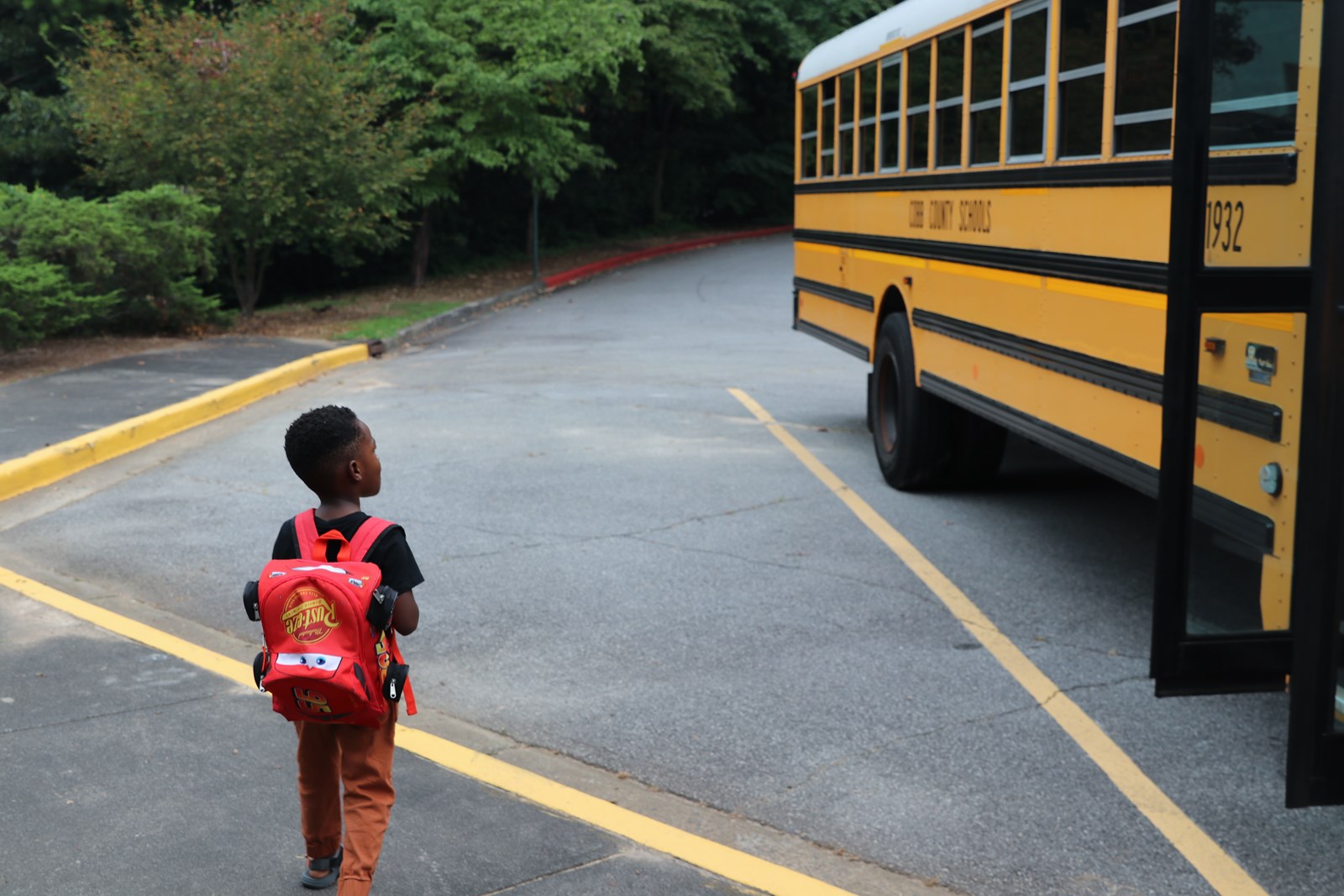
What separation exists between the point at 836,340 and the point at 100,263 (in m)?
7.52

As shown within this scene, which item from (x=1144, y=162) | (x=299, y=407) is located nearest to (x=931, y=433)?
(x=1144, y=162)

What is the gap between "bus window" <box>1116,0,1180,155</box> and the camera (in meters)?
5.14

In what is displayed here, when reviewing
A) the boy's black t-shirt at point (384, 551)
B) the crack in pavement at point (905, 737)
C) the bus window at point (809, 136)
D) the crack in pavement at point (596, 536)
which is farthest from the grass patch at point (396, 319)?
the boy's black t-shirt at point (384, 551)

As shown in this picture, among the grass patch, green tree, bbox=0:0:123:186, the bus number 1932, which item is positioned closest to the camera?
the bus number 1932

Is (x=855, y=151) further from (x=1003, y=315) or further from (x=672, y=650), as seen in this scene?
(x=672, y=650)

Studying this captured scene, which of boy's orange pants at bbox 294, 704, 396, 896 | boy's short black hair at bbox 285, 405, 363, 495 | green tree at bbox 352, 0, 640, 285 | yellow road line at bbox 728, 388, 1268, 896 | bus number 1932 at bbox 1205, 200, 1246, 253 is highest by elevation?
green tree at bbox 352, 0, 640, 285

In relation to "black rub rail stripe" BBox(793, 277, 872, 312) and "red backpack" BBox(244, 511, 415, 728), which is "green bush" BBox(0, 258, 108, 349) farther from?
"red backpack" BBox(244, 511, 415, 728)

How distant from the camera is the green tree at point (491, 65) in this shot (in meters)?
22.7

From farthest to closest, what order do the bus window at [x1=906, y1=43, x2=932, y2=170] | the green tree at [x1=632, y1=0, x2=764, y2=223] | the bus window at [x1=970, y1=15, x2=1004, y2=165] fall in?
the green tree at [x1=632, y1=0, x2=764, y2=223] < the bus window at [x1=906, y1=43, x2=932, y2=170] < the bus window at [x1=970, y1=15, x2=1004, y2=165]

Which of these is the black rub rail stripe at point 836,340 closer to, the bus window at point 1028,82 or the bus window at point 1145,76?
the bus window at point 1028,82

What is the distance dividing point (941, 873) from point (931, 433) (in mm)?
4883

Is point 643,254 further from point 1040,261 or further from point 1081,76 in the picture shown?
point 1081,76

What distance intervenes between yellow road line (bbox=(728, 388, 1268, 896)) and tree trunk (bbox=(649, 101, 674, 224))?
29.5m

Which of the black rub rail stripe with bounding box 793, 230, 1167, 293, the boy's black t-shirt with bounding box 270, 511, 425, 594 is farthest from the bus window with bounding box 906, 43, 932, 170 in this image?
the boy's black t-shirt with bounding box 270, 511, 425, 594
